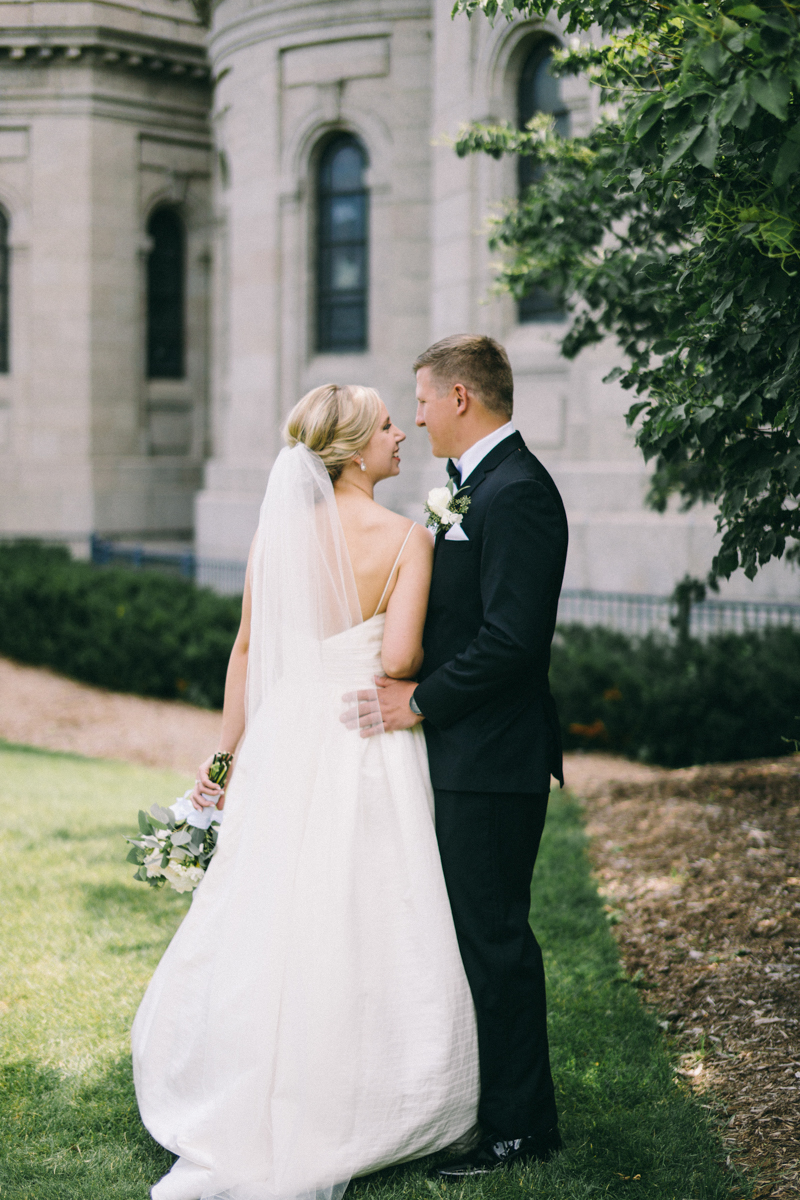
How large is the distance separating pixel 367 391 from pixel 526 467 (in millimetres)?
562

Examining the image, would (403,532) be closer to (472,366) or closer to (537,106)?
(472,366)

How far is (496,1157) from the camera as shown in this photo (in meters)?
3.43

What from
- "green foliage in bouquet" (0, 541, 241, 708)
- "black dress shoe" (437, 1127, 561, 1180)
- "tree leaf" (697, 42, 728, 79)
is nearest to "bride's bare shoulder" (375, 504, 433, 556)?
"tree leaf" (697, 42, 728, 79)

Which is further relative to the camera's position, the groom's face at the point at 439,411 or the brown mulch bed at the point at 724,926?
the brown mulch bed at the point at 724,926

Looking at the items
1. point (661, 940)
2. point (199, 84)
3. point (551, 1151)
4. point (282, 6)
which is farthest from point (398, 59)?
point (551, 1151)

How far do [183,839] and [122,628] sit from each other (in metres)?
9.28

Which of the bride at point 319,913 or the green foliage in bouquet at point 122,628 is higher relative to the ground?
the bride at point 319,913

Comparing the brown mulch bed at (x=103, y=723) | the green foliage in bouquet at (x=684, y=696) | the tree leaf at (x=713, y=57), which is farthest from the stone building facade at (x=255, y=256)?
the tree leaf at (x=713, y=57)

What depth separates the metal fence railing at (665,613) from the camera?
9.91m

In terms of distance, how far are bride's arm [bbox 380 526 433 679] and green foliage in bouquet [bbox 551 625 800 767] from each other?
5.72 meters

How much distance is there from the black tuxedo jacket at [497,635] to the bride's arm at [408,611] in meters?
0.06

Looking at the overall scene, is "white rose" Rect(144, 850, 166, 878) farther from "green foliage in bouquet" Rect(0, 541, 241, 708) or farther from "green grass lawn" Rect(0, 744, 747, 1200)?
"green foliage in bouquet" Rect(0, 541, 241, 708)

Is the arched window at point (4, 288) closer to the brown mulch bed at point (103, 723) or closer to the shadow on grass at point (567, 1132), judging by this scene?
the brown mulch bed at point (103, 723)

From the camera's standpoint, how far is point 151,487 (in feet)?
73.9
